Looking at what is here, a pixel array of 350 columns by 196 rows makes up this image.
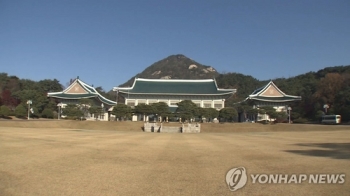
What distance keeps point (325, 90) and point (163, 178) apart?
6612cm

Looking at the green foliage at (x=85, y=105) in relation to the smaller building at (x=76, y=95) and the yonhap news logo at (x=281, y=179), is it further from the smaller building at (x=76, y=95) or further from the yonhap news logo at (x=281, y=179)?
the yonhap news logo at (x=281, y=179)

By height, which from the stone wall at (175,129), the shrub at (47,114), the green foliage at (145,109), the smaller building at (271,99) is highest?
the smaller building at (271,99)

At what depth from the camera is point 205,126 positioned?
50656 mm

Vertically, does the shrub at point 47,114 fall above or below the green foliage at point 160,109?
below

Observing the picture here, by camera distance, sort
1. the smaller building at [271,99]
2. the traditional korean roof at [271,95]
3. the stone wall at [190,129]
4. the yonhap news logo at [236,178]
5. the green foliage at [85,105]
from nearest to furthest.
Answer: the yonhap news logo at [236,178] → the stone wall at [190,129] → the green foliage at [85,105] → the traditional korean roof at [271,95] → the smaller building at [271,99]

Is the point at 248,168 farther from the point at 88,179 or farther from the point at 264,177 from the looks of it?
the point at 88,179

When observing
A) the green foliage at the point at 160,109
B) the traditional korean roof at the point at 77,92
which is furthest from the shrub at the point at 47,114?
the green foliage at the point at 160,109

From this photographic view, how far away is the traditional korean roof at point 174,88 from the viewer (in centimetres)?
6499

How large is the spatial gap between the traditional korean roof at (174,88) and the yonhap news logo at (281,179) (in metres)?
54.7

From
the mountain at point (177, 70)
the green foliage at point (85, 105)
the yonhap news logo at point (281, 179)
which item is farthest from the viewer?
the mountain at point (177, 70)

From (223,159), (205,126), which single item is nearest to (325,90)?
(205,126)

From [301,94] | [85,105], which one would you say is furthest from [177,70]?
[85,105]

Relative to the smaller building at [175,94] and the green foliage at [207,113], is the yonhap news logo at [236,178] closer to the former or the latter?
the green foliage at [207,113]

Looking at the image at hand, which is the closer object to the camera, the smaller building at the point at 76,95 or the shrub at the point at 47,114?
the shrub at the point at 47,114
